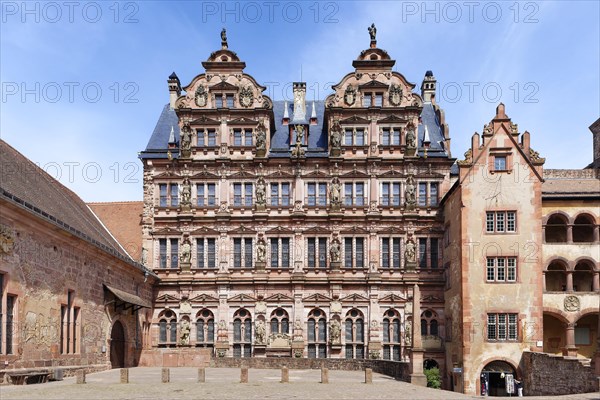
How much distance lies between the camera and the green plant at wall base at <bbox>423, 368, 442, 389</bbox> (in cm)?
3625

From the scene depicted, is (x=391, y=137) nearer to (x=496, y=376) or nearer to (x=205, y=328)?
(x=496, y=376)

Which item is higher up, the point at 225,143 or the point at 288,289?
the point at 225,143

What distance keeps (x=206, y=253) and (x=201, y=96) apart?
9.91m

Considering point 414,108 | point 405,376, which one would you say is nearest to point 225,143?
point 414,108

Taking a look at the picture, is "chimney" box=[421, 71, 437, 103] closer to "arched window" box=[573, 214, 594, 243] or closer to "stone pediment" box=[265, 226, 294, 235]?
"arched window" box=[573, 214, 594, 243]

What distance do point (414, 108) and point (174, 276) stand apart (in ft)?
59.5

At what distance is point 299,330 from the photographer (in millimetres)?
40906

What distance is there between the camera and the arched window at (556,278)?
39.1 m

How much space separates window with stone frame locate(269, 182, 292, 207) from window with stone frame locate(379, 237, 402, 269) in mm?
6433

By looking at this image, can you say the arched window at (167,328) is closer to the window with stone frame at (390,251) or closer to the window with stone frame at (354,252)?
the window with stone frame at (354,252)

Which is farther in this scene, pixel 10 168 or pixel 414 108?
pixel 414 108

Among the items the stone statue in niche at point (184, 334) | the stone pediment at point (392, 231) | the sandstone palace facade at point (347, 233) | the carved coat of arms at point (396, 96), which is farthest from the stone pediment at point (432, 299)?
the stone statue in niche at point (184, 334)

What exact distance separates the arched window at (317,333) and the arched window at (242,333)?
142 inches

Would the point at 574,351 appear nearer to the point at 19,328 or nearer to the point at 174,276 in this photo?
the point at 174,276
